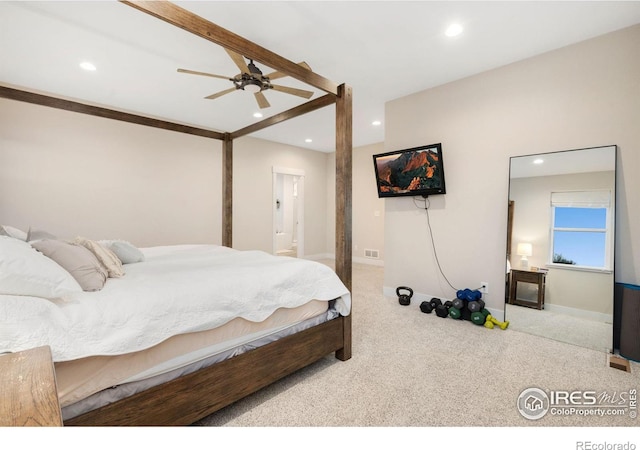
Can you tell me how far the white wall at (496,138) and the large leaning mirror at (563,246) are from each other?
9 cm

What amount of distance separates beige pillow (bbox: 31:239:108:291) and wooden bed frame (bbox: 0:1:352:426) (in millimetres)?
604

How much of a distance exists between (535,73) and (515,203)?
4.20 ft

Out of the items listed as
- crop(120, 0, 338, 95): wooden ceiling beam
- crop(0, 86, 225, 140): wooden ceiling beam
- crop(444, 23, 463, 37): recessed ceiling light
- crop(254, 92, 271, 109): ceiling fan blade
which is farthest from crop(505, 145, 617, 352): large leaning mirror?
crop(0, 86, 225, 140): wooden ceiling beam

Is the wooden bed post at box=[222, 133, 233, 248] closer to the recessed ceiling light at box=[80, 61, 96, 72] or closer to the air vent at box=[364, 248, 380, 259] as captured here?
the recessed ceiling light at box=[80, 61, 96, 72]

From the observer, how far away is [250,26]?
238 centimetres

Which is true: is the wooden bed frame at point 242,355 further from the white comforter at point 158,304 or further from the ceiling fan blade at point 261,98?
the ceiling fan blade at point 261,98

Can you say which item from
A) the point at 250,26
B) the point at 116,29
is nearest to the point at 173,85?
the point at 116,29

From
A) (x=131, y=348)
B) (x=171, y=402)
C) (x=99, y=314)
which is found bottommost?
(x=171, y=402)

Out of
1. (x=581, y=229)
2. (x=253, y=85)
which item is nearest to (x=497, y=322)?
(x=581, y=229)

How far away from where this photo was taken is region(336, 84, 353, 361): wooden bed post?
2217mm

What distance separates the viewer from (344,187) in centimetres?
222

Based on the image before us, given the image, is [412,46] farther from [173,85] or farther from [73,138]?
[73,138]

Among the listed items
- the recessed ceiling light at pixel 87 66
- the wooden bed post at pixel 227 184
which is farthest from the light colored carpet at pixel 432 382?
the recessed ceiling light at pixel 87 66

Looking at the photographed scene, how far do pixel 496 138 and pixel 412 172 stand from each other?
0.95 metres
